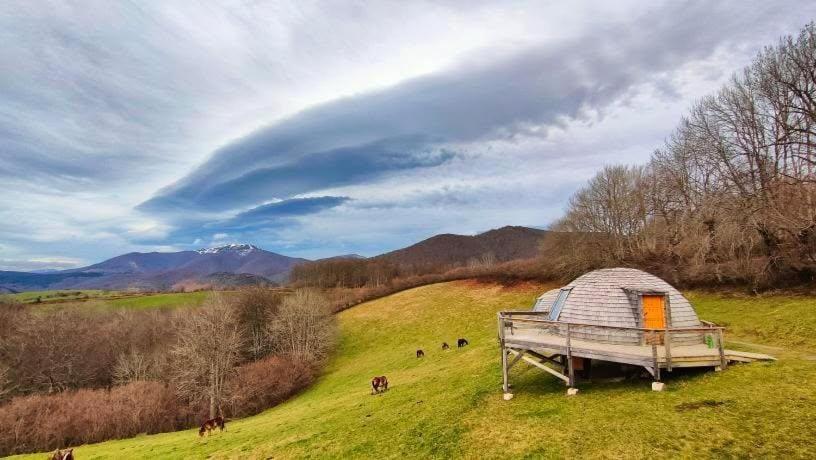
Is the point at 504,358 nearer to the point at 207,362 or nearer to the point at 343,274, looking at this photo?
the point at 207,362

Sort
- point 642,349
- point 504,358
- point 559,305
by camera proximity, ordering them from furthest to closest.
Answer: point 559,305
point 504,358
point 642,349

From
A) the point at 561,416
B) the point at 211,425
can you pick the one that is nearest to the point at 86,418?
the point at 211,425

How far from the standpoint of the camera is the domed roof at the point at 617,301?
20656 mm

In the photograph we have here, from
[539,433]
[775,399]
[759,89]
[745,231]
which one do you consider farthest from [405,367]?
[759,89]

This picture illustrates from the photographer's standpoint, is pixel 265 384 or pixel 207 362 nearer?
pixel 265 384

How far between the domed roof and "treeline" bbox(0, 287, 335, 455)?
140 ft

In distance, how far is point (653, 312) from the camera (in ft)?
67.7

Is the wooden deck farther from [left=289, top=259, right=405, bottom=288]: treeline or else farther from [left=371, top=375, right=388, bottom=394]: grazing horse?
[left=289, top=259, right=405, bottom=288]: treeline

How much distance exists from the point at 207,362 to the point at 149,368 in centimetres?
2350

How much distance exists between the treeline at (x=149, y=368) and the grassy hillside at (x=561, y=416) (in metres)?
12.3

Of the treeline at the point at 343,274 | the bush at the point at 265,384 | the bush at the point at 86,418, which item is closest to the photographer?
the bush at the point at 86,418

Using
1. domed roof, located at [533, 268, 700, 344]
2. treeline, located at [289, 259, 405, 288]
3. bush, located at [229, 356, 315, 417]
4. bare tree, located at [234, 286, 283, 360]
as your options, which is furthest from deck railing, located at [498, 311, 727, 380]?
treeline, located at [289, 259, 405, 288]

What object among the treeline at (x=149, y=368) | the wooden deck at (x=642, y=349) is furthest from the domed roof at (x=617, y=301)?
the treeline at (x=149, y=368)

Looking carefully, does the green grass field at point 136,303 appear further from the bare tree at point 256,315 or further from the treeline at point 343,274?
the bare tree at point 256,315
